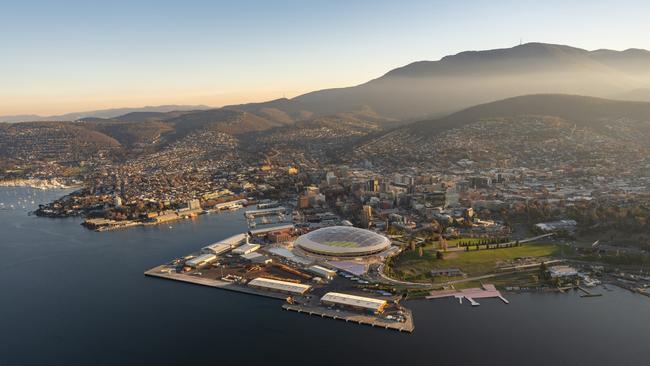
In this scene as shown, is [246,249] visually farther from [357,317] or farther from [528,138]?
[528,138]

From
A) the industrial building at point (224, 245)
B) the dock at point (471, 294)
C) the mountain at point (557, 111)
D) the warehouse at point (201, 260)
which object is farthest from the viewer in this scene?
the mountain at point (557, 111)

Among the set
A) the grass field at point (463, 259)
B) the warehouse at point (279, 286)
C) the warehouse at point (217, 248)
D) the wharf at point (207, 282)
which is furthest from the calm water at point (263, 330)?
the warehouse at point (217, 248)

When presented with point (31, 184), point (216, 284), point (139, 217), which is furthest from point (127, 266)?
point (31, 184)

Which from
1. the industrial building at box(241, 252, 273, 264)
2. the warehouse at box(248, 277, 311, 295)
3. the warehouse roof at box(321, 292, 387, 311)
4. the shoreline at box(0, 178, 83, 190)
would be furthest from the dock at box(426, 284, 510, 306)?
the shoreline at box(0, 178, 83, 190)

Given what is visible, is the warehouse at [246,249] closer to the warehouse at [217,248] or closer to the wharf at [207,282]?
the warehouse at [217,248]

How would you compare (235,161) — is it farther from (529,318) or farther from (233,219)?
(529,318)

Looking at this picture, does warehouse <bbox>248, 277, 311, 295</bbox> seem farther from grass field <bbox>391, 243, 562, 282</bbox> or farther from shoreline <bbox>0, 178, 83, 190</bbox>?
shoreline <bbox>0, 178, 83, 190</bbox>
